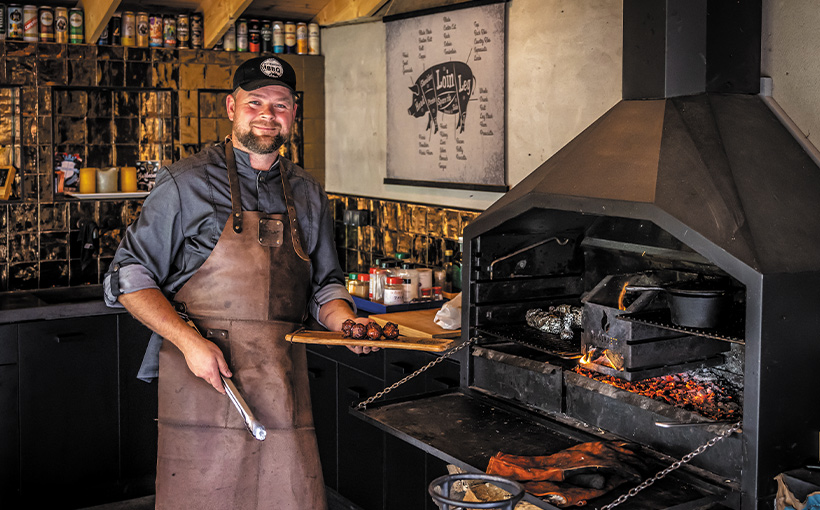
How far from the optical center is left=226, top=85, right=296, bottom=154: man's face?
3.21 meters

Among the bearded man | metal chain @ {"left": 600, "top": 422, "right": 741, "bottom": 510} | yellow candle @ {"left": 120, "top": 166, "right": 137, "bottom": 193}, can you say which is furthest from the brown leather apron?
yellow candle @ {"left": 120, "top": 166, "right": 137, "bottom": 193}

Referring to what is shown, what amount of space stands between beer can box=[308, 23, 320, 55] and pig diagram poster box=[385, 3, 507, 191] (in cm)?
84

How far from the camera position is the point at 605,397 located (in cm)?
270

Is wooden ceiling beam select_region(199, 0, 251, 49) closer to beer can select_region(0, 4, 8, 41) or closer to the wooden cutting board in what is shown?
beer can select_region(0, 4, 8, 41)

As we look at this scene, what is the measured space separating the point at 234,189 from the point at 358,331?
72cm

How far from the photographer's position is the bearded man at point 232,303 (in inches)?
123

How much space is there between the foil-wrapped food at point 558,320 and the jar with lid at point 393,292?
1.36 metres

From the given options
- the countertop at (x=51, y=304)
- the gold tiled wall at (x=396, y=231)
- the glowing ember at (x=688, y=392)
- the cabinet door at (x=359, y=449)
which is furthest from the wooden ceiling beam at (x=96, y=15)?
the glowing ember at (x=688, y=392)

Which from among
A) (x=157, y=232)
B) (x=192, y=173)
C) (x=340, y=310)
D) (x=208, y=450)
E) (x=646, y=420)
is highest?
(x=192, y=173)

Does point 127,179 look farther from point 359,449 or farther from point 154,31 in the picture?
point 359,449

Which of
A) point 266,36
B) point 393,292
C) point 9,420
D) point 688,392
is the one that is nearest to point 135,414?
point 9,420

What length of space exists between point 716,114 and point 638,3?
18.7 inches

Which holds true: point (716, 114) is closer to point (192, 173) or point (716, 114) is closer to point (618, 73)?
point (618, 73)

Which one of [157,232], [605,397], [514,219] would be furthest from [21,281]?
[605,397]
